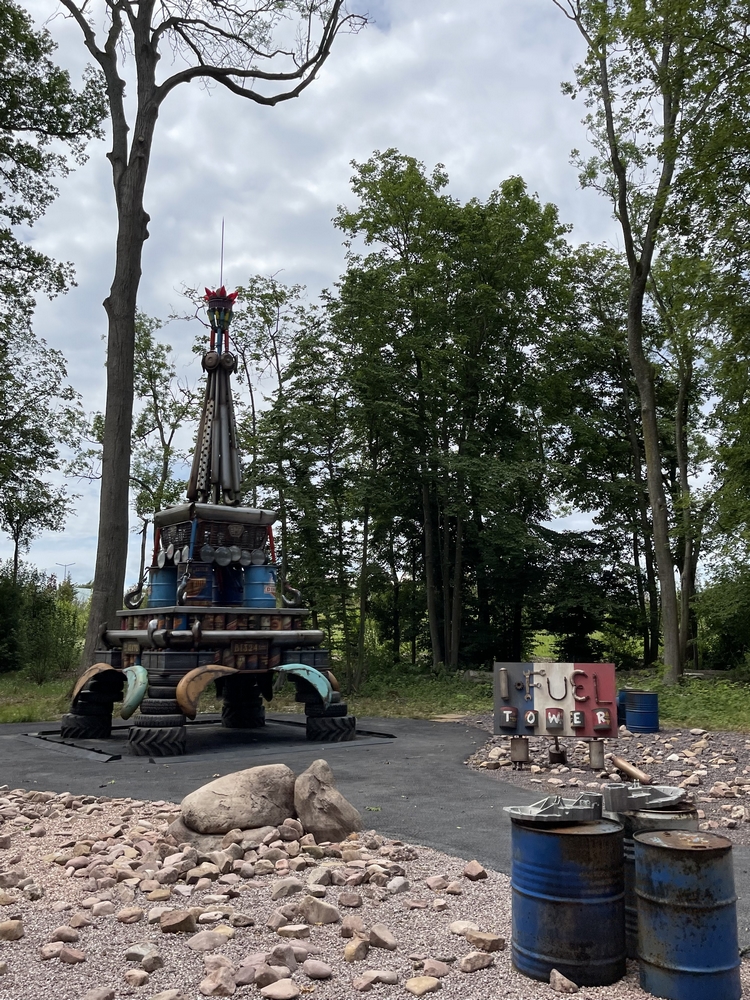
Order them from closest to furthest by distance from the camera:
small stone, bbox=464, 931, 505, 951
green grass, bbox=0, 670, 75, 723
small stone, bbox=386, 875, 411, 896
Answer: small stone, bbox=464, 931, 505, 951, small stone, bbox=386, 875, 411, 896, green grass, bbox=0, 670, 75, 723

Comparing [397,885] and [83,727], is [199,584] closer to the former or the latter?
[83,727]

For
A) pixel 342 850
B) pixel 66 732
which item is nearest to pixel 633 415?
pixel 66 732

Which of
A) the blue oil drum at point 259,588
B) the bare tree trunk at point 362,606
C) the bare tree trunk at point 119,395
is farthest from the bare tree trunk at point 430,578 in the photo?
the blue oil drum at point 259,588

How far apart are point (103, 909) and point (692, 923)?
2.42 metres

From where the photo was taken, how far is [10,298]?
1977 cm

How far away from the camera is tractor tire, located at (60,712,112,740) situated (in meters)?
10.3

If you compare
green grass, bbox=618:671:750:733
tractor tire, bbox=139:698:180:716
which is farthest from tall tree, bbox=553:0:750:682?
tractor tire, bbox=139:698:180:716

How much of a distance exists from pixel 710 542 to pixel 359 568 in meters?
8.46

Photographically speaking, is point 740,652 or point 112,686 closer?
point 112,686

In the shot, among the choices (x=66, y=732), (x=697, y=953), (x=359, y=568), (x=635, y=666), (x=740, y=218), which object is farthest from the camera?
(x=635, y=666)

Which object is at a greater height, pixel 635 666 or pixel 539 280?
pixel 539 280

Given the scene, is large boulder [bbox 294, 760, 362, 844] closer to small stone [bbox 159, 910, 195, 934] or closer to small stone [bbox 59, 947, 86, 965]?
small stone [bbox 159, 910, 195, 934]

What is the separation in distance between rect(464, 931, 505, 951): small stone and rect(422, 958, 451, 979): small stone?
0.22m

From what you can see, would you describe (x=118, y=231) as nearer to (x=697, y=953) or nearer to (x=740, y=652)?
(x=697, y=953)
